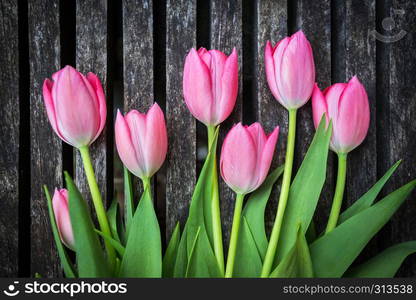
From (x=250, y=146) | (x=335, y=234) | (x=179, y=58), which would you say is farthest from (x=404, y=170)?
(x=179, y=58)

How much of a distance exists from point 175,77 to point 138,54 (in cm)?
8

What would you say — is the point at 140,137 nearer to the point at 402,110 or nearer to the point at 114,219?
the point at 114,219

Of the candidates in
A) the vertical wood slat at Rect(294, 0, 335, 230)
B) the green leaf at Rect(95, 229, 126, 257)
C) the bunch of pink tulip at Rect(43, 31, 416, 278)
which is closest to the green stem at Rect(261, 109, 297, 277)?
the bunch of pink tulip at Rect(43, 31, 416, 278)

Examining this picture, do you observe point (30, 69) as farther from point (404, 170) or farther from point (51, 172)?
point (404, 170)

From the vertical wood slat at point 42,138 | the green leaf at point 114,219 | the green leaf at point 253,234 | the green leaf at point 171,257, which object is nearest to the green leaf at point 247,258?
the green leaf at point 253,234

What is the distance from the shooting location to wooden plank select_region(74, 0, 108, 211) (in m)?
0.83

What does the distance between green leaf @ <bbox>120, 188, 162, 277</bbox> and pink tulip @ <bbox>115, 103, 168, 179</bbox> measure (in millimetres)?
70

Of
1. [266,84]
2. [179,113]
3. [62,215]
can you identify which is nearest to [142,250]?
[62,215]

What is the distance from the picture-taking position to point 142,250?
2.30ft

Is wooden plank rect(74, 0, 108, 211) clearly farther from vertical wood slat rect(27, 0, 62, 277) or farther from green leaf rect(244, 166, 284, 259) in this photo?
green leaf rect(244, 166, 284, 259)

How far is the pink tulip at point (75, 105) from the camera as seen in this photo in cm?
72

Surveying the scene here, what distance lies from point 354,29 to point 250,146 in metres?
0.33

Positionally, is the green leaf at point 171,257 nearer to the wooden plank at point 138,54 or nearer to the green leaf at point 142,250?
the green leaf at point 142,250

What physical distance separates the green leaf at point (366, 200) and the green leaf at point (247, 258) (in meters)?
0.16
